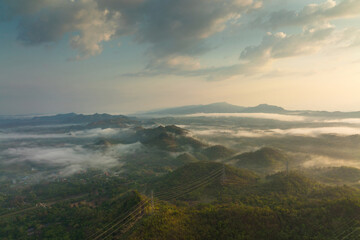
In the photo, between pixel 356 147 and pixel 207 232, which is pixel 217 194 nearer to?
pixel 207 232

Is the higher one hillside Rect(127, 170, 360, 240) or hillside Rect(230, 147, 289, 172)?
hillside Rect(127, 170, 360, 240)

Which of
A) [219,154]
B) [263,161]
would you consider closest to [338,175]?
[263,161]

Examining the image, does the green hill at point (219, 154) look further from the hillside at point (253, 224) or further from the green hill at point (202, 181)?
the hillside at point (253, 224)

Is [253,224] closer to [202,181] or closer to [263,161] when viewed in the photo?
[202,181]

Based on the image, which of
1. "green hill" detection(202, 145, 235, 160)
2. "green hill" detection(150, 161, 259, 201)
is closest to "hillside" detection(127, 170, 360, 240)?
"green hill" detection(150, 161, 259, 201)

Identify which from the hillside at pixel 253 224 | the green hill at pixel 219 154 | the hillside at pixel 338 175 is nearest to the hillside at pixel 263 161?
the hillside at pixel 338 175

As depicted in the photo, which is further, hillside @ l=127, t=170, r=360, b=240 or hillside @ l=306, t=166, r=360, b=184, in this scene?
hillside @ l=306, t=166, r=360, b=184

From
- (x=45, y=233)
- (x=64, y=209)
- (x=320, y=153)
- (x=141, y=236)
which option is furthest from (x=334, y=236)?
(x=320, y=153)

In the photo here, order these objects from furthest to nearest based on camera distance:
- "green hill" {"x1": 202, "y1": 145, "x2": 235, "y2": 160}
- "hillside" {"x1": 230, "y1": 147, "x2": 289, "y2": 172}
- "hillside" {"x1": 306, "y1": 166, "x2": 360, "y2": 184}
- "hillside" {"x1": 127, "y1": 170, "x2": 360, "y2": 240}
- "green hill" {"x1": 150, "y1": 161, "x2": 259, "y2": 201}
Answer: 1. "green hill" {"x1": 202, "y1": 145, "x2": 235, "y2": 160}
2. "hillside" {"x1": 230, "y1": 147, "x2": 289, "y2": 172}
3. "hillside" {"x1": 306, "y1": 166, "x2": 360, "y2": 184}
4. "green hill" {"x1": 150, "y1": 161, "x2": 259, "y2": 201}
5. "hillside" {"x1": 127, "y1": 170, "x2": 360, "y2": 240}

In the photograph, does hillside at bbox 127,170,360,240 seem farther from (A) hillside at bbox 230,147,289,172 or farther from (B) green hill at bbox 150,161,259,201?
(A) hillside at bbox 230,147,289,172

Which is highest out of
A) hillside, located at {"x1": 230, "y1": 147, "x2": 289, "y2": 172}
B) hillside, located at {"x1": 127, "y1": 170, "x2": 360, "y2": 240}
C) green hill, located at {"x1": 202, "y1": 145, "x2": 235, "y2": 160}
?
hillside, located at {"x1": 127, "y1": 170, "x2": 360, "y2": 240}

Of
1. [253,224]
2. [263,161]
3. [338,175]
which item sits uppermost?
[253,224]
